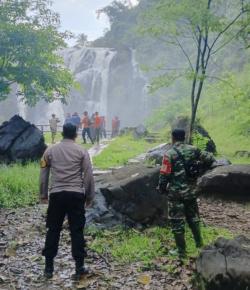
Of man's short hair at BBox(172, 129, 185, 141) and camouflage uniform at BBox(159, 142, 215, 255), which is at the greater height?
man's short hair at BBox(172, 129, 185, 141)

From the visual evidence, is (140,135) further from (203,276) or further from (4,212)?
(203,276)

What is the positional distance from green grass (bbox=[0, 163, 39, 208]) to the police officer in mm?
4445

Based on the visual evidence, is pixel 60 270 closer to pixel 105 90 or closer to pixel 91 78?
pixel 91 78

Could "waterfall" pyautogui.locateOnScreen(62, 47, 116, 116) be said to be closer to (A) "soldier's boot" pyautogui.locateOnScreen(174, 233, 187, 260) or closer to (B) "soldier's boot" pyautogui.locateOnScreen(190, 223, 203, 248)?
(B) "soldier's boot" pyautogui.locateOnScreen(190, 223, 203, 248)

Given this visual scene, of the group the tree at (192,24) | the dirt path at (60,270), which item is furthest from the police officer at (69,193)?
the tree at (192,24)

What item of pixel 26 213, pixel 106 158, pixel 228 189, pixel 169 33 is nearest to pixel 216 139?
pixel 106 158

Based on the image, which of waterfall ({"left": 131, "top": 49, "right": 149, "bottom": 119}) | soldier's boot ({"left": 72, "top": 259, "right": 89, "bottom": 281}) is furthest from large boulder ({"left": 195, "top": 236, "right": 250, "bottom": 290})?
waterfall ({"left": 131, "top": 49, "right": 149, "bottom": 119})

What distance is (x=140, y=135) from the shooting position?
2745 centimetres

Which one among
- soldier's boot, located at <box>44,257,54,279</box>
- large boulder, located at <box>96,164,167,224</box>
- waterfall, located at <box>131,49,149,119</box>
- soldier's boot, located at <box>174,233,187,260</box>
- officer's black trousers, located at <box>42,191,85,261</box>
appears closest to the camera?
officer's black trousers, located at <box>42,191,85,261</box>

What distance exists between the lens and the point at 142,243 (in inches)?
264

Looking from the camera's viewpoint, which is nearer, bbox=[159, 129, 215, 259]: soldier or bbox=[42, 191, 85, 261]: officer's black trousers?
bbox=[42, 191, 85, 261]: officer's black trousers

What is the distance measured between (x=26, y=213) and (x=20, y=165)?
4.81 meters

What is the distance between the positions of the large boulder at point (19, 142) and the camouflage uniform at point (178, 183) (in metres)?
8.94

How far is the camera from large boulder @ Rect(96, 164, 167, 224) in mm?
7633
